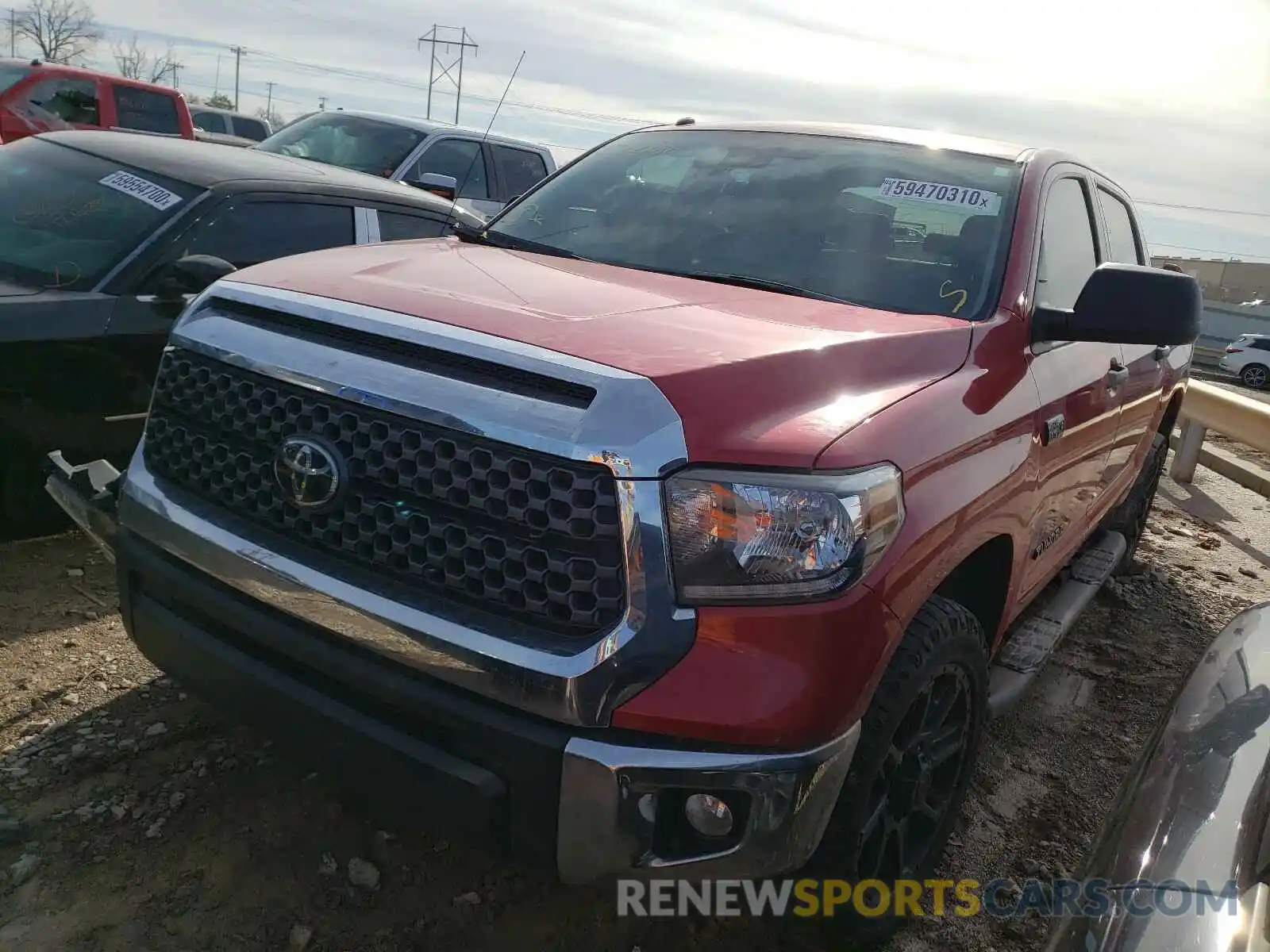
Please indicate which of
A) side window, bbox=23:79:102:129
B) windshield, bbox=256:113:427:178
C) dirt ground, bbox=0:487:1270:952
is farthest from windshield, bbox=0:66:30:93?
dirt ground, bbox=0:487:1270:952

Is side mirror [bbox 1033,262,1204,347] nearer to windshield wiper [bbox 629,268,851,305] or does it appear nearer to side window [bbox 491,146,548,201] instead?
windshield wiper [bbox 629,268,851,305]

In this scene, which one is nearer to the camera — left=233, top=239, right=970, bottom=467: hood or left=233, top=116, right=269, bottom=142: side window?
left=233, top=239, right=970, bottom=467: hood

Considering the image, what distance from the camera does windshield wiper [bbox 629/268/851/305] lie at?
277 cm

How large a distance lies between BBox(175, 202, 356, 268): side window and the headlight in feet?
9.18

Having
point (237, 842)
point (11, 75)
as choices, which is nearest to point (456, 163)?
point (11, 75)

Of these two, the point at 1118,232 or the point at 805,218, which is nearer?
the point at 805,218

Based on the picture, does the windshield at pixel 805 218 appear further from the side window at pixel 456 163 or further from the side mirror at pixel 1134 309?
the side window at pixel 456 163

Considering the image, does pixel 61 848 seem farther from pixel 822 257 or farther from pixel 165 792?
pixel 822 257

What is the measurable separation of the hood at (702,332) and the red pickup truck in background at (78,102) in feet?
36.2

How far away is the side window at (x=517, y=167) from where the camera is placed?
1041 centimetres

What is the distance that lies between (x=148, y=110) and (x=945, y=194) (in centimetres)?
1253

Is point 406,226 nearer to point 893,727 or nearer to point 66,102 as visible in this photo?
point 893,727

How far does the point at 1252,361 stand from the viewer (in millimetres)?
27750

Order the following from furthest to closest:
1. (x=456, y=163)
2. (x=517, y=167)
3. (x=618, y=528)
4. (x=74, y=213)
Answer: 1. (x=517, y=167)
2. (x=456, y=163)
3. (x=74, y=213)
4. (x=618, y=528)
